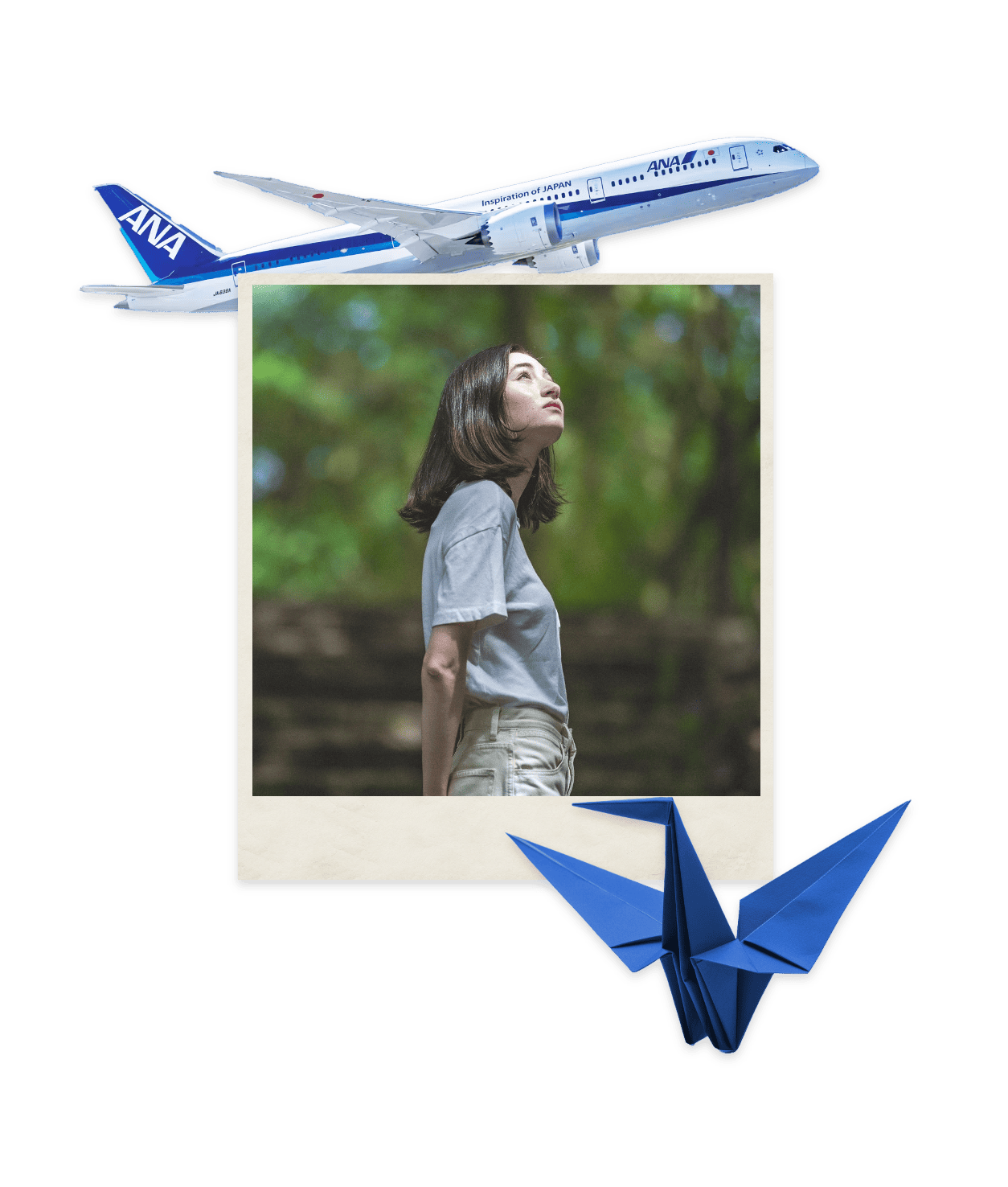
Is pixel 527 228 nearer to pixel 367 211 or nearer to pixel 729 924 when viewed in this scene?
pixel 367 211

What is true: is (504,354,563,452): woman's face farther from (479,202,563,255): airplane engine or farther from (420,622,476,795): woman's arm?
(420,622,476,795): woman's arm

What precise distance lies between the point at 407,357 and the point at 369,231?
50 cm

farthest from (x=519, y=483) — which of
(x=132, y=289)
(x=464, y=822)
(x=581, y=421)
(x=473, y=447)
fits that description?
(x=132, y=289)

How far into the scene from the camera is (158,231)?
4.29 m

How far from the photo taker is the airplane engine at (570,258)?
416cm

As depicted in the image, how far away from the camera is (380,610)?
4.11 metres

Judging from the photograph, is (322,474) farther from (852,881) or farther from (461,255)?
(852,881)

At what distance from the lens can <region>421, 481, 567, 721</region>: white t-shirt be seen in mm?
4066

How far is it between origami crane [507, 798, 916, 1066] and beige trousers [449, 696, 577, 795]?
453 millimetres

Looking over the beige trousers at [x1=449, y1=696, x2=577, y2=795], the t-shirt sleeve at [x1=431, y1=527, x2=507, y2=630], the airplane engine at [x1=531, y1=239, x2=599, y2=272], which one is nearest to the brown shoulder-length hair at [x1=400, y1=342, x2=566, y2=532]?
the t-shirt sleeve at [x1=431, y1=527, x2=507, y2=630]

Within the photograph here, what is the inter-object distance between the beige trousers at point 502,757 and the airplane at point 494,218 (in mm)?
1601

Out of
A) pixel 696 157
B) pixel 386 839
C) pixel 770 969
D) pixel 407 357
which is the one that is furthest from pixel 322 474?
pixel 770 969

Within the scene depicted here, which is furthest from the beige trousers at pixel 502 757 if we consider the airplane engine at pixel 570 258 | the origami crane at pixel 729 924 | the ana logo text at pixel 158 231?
the ana logo text at pixel 158 231

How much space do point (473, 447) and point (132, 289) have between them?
141cm
